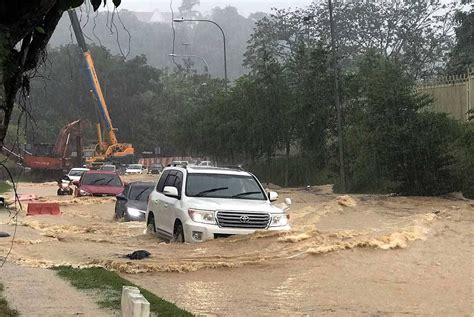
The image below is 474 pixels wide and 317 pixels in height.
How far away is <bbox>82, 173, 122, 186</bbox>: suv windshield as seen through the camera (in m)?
28.3

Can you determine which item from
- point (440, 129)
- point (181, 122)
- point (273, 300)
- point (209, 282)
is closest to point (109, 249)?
point (209, 282)

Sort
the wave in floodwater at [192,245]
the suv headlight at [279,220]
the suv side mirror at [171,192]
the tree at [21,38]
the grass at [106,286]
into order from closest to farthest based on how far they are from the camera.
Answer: the tree at [21,38] < the grass at [106,286] < the wave in floodwater at [192,245] < the suv headlight at [279,220] < the suv side mirror at [171,192]

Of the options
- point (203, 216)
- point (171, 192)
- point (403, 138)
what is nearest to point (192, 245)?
point (203, 216)

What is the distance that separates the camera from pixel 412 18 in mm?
75438

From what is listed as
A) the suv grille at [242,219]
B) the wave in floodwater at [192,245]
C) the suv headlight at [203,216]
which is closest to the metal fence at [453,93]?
the wave in floodwater at [192,245]

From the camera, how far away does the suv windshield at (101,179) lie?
92.7ft

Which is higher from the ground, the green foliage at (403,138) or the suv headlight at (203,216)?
the green foliage at (403,138)

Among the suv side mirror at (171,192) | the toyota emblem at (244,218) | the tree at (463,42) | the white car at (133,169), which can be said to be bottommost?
the white car at (133,169)

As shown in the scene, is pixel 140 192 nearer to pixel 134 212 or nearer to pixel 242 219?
pixel 134 212

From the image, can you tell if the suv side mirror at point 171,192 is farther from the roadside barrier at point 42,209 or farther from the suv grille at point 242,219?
the roadside barrier at point 42,209

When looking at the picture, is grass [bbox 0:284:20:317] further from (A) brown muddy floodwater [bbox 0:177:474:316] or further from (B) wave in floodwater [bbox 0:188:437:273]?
(B) wave in floodwater [bbox 0:188:437:273]

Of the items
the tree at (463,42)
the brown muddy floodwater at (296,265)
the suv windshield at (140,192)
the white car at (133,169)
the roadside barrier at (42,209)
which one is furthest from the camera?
the white car at (133,169)

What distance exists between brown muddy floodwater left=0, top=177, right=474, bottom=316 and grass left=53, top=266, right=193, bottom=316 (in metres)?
0.59

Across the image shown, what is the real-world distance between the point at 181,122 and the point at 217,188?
4429cm
